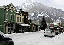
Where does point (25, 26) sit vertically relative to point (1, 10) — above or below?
below

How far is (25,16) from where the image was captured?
77875mm

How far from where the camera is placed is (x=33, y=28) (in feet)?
275

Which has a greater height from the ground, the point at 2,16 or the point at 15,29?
the point at 2,16

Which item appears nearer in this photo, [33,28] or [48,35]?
[48,35]

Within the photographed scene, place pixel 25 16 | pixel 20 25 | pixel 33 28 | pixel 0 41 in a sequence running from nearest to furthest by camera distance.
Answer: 1. pixel 0 41
2. pixel 20 25
3. pixel 25 16
4. pixel 33 28

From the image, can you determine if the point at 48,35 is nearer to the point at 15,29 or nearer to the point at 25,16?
the point at 15,29

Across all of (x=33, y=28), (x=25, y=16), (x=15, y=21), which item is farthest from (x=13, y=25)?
(x=33, y=28)

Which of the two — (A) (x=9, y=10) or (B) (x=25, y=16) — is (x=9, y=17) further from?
(B) (x=25, y=16)

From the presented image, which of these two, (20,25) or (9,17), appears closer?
(9,17)

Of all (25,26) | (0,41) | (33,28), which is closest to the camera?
(0,41)

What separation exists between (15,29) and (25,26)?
321 inches

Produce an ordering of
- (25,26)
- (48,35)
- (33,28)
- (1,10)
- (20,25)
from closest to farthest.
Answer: (48,35) → (1,10) → (20,25) → (25,26) → (33,28)

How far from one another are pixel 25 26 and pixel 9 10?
500 inches

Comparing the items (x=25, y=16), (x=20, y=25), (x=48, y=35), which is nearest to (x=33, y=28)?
(x=25, y=16)
